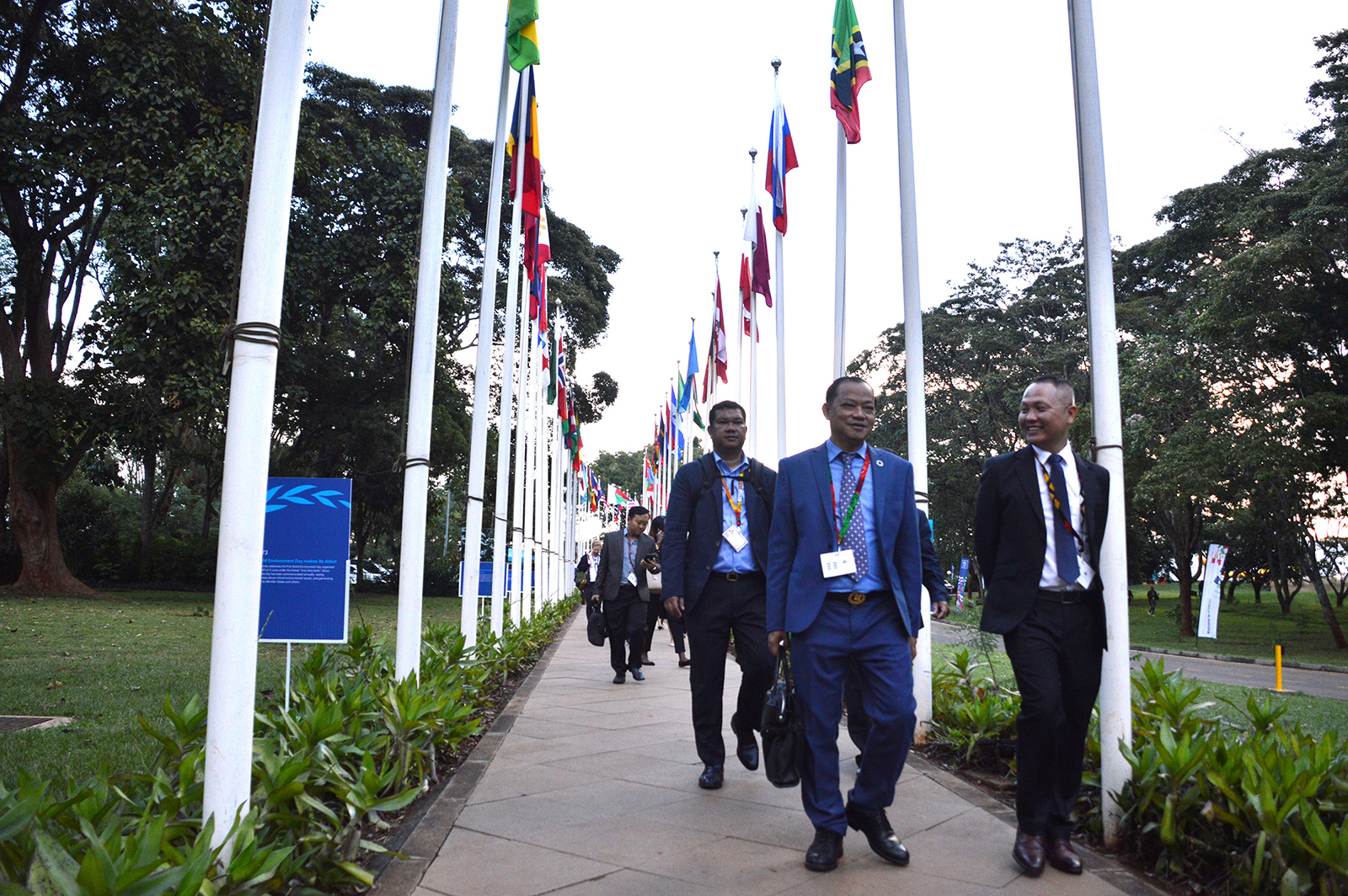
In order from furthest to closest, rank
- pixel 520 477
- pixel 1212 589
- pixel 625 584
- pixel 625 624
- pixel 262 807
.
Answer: pixel 1212 589, pixel 520 477, pixel 625 624, pixel 625 584, pixel 262 807

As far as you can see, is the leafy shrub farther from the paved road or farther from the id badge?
the paved road

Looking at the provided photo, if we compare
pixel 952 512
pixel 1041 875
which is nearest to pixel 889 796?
pixel 1041 875

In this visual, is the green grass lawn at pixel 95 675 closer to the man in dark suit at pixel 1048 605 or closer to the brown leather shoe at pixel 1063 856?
the man in dark suit at pixel 1048 605

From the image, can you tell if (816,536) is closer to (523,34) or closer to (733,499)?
(733,499)

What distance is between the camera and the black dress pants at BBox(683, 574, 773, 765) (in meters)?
5.29

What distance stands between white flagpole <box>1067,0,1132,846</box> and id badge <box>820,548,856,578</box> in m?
1.06

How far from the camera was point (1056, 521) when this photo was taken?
405 cm

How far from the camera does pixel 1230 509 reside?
84.4ft

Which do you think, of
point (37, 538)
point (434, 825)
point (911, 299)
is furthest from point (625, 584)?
point (37, 538)

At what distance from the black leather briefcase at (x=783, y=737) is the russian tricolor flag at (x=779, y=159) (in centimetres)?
858

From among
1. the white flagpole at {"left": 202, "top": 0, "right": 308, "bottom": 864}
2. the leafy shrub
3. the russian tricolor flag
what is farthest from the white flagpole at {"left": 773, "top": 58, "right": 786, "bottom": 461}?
the white flagpole at {"left": 202, "top": 0, "right": 308, "bottom": 864}

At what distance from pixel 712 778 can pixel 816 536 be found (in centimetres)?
189

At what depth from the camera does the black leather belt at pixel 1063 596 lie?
3951 millimetres

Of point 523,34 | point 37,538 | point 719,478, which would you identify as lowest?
point 719,478
